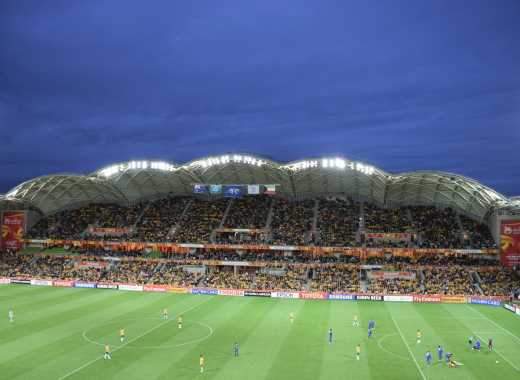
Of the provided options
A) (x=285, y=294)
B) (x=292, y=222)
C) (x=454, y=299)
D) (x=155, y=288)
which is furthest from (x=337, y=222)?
(x=155, y=288)

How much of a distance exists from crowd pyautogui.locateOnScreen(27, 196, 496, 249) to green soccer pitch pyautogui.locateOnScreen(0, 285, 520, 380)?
52.8ft

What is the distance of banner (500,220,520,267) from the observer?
196ft

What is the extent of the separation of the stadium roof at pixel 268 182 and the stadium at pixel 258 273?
343mm

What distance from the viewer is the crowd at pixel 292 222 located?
68875 mm

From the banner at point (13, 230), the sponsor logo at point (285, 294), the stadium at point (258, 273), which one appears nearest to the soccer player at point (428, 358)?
the stadium at point (258, 273)

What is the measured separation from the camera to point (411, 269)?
202 feet

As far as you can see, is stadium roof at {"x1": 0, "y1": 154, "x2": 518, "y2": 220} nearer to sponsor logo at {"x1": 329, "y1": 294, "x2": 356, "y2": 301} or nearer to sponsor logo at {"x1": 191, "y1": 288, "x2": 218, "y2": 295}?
sponsor logo at {"x1": 329, "y1": 294, "x2": 356, "y2": 301}

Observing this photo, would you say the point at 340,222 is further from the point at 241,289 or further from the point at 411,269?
the point at 241,289

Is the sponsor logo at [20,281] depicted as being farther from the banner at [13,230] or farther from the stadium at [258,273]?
the banner at [13,230]

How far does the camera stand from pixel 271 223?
73.4 m

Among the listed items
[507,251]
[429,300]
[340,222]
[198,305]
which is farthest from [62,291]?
[507,251]

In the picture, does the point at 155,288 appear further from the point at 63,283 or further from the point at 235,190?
the point at 235,190

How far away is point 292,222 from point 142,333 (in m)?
38.9

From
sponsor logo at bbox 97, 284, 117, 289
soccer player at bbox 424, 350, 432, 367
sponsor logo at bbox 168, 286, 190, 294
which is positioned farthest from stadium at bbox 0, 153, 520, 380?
sponsor logo at bbox 168, 286, 190, 294
